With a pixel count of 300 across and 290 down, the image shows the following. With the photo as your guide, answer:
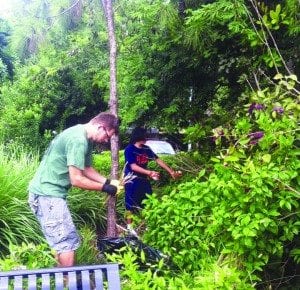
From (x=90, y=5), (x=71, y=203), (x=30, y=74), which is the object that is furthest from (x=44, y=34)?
(x=71, y=203)

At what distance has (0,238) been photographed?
16.8ft

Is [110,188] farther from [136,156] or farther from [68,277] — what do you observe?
[136,156]

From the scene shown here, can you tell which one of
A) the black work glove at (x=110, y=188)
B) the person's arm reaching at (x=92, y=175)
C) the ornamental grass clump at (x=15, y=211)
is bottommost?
the ornamental grass clump at (x=15, y=211)

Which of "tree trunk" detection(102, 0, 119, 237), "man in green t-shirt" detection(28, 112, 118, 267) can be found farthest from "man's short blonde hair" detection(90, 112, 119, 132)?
"tree trunk" detection(102, 0, 119, 237)

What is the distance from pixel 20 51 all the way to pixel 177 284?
546 inches

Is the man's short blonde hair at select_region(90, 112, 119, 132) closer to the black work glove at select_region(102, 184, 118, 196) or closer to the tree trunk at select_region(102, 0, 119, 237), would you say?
the black work glove at select_region(102, 184, 118, 196)

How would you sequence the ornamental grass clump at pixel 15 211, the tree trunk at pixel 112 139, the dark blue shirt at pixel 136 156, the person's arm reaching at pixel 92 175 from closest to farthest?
the person's arm reaching at pixel 92 175 < the ornamental grass clump at pixel 15 211 < the tree trunk at pixel 112 139 < the dark blue shirt at pixel 136 156

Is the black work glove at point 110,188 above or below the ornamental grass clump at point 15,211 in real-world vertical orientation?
above

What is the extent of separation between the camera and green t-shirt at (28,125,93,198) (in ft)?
12.6

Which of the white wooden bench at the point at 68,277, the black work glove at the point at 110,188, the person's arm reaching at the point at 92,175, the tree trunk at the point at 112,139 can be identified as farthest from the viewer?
the tree trunk at the point at 112,139

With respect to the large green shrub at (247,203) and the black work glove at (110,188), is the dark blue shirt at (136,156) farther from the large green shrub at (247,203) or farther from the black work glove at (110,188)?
the large green shrub at (247,203)

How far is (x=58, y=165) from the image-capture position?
3.94m

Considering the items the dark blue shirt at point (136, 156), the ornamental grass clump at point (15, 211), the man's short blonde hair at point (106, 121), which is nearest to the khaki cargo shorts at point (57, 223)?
the man's short blonde hair at point (106, 121)

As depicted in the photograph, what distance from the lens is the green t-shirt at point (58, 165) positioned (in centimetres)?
383
